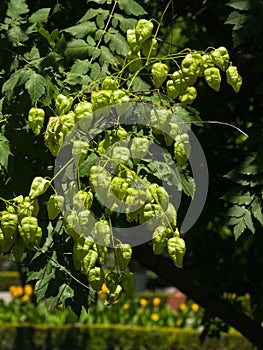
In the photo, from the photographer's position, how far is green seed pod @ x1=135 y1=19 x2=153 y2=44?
2377 mm

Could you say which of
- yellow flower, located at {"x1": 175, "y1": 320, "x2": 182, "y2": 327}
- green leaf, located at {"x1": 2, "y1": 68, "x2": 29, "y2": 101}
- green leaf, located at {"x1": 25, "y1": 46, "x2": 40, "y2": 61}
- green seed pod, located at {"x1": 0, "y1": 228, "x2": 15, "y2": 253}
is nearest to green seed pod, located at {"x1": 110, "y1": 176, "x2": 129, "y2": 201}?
green seed pod, located at {"x1": 0, "y1": 228, "x2": 15, "y2": 253}

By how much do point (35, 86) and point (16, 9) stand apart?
54 cm

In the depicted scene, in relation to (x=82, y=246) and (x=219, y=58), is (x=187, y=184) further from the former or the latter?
(x=82, y=246)

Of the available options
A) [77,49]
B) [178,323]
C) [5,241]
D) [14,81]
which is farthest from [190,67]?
[178,323]

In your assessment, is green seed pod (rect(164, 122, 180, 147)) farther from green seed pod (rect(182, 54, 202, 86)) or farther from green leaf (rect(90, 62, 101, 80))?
green leaf (rect(90, 62, 101, 80))

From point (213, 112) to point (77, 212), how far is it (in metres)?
2.54

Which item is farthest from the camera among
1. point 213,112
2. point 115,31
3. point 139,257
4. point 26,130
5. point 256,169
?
point 213,112

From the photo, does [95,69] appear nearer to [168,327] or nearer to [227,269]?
[227,269]

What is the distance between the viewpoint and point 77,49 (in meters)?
3.05

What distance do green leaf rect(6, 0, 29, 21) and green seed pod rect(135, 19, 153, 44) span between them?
2.20ft

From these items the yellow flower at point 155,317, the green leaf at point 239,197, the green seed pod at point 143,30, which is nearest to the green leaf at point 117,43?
the green seed pod at point 143,30

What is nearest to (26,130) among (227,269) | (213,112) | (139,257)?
(139,257)

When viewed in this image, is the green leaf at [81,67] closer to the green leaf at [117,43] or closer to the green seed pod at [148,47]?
the green leaf at [117,43]

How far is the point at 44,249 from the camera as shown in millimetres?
2910
